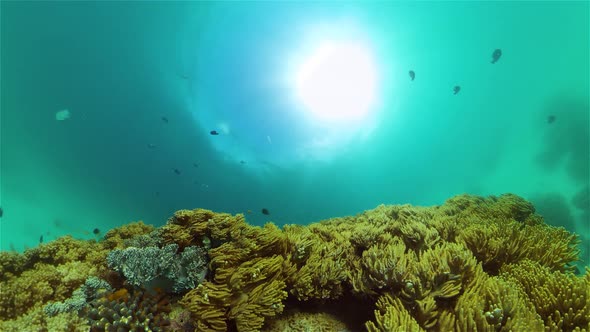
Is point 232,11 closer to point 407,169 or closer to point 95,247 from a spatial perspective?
point 95,247

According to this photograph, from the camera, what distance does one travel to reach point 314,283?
4.48 metres

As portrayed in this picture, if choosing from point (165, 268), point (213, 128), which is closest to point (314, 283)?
point (165, 268)

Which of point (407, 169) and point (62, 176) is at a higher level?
point (407, 169)

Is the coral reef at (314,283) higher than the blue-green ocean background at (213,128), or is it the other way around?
the blue-green ocean background at (213,128)

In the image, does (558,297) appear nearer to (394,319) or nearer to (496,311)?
(496,311)

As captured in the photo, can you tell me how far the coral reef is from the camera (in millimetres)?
3442

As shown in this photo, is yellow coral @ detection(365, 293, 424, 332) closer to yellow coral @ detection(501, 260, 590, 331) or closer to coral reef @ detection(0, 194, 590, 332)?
coral reef @ detection(0, 194, 590, 332)

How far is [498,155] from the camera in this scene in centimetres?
7406

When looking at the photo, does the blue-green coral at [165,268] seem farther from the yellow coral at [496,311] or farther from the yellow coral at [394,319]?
the yellow coral at [496,311]

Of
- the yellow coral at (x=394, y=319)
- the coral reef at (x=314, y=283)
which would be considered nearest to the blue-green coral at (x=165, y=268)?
the coral reef at (x=314, y=283)

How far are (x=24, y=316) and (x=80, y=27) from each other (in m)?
42.8

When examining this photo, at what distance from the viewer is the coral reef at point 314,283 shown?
11.3 feet

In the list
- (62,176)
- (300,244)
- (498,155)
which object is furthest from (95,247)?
(498,155)

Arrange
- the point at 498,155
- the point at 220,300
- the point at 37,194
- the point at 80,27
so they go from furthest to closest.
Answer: the point at 498,155, the point at 37,194, the point at 80,27, the point at 220,300
